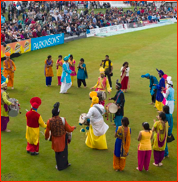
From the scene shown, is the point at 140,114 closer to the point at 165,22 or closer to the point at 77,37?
the point at 77,37

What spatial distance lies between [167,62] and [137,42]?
7.33m

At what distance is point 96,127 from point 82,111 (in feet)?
10.8

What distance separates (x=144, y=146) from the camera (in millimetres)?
7766

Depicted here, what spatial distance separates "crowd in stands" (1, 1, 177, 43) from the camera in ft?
80.1

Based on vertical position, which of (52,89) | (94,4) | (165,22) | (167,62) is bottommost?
(52,89)

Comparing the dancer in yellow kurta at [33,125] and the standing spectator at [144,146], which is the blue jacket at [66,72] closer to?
the dancer in yellow kurta at [33,125]

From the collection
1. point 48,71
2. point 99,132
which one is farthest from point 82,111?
point 48,71

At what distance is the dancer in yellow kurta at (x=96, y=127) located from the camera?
28.4 ft

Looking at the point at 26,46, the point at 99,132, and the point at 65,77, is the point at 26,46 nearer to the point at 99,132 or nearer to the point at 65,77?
the point at 65,77

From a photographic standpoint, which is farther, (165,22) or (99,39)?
(165,22)

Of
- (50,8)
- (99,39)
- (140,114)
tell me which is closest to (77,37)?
(99,39)

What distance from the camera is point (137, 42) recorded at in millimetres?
26984

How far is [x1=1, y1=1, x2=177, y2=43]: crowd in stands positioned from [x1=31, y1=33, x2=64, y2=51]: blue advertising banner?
0.87m

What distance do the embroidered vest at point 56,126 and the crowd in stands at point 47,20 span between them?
15.1 m
